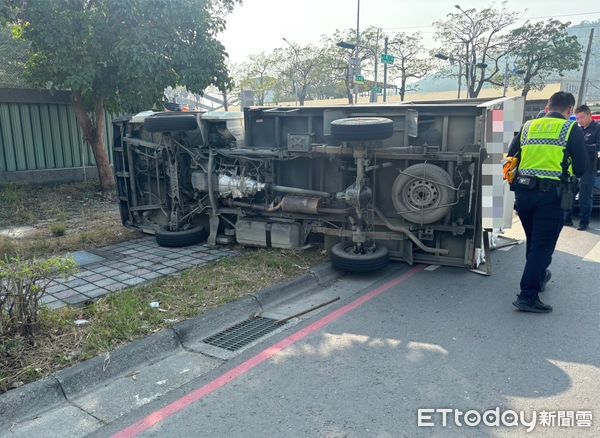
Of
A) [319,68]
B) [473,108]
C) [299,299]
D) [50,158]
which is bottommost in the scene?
[299,299]

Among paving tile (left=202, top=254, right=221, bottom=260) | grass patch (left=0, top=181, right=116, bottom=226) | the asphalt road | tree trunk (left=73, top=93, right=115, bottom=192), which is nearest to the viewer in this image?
the asphalt road

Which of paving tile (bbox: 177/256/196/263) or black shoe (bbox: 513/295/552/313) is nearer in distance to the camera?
black shoe (bbox: 513/295/552/313)

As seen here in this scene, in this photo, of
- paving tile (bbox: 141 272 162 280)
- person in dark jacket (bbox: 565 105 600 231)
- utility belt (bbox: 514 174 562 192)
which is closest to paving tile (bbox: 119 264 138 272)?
paving tile (bbox: 141 272 162 280)

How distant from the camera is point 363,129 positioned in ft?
17.8

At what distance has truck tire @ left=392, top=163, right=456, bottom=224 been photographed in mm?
5617

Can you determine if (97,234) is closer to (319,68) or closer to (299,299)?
(299,299)

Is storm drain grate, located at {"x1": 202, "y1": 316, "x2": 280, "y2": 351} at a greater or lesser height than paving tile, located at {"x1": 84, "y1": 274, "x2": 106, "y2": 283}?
lesser

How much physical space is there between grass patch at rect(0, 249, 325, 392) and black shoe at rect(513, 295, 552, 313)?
2436 millimetres

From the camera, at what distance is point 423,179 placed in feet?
18.6

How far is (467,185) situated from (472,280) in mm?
1134

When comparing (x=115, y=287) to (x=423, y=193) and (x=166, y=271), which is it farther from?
(x=423, y=193)

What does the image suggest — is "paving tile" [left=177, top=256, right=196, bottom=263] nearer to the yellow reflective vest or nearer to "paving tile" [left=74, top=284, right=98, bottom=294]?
"paving tile" [left=74, top=284, right=98, bottom=294]

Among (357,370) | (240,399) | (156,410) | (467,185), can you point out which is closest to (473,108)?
(467,185)

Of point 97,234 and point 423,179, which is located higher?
point 423,179
